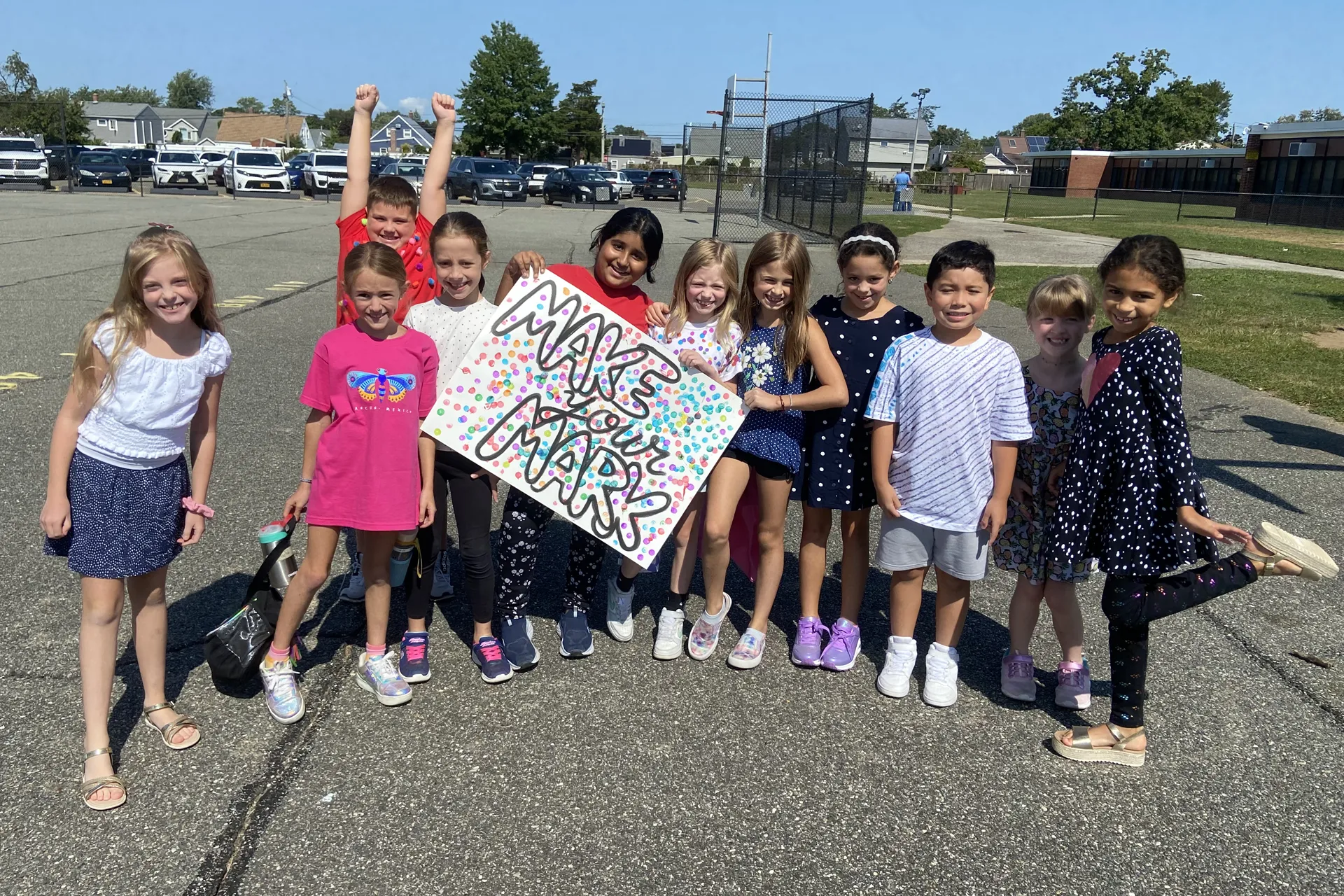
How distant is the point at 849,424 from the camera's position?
3.59m

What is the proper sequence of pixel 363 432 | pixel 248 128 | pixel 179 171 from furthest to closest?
1. pixel 248 128
2. pixel 179 171
3. pixel 363 432

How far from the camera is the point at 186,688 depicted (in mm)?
3400

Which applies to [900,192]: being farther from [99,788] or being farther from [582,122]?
[582,122]

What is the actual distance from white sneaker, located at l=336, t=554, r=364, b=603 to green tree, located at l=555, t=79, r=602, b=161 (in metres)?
82.3

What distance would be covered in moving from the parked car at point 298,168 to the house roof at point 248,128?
84645 millimetres

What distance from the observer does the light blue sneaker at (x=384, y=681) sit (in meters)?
3.36

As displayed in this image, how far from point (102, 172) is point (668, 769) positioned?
39.3 meters

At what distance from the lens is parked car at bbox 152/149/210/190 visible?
36.1 m

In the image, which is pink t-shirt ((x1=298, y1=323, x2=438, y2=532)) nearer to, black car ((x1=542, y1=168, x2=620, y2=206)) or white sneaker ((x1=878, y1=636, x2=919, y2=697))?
white sneaker ((x1=878, y1=636, x2=919, y2=697))

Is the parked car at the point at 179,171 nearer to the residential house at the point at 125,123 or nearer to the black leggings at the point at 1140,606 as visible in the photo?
the black leggings at the point at 1140,606

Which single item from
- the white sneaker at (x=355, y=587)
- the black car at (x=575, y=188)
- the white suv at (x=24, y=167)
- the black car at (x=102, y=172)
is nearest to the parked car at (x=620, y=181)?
the black car at (x=575, y=188)

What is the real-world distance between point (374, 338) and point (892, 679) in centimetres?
216

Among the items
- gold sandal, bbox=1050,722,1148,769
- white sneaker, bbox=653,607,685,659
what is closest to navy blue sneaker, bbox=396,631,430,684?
white sneaker, bbox=653,607,685,659

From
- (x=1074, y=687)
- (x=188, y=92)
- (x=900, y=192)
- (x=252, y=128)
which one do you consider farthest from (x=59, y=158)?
(x=188, y=92)
